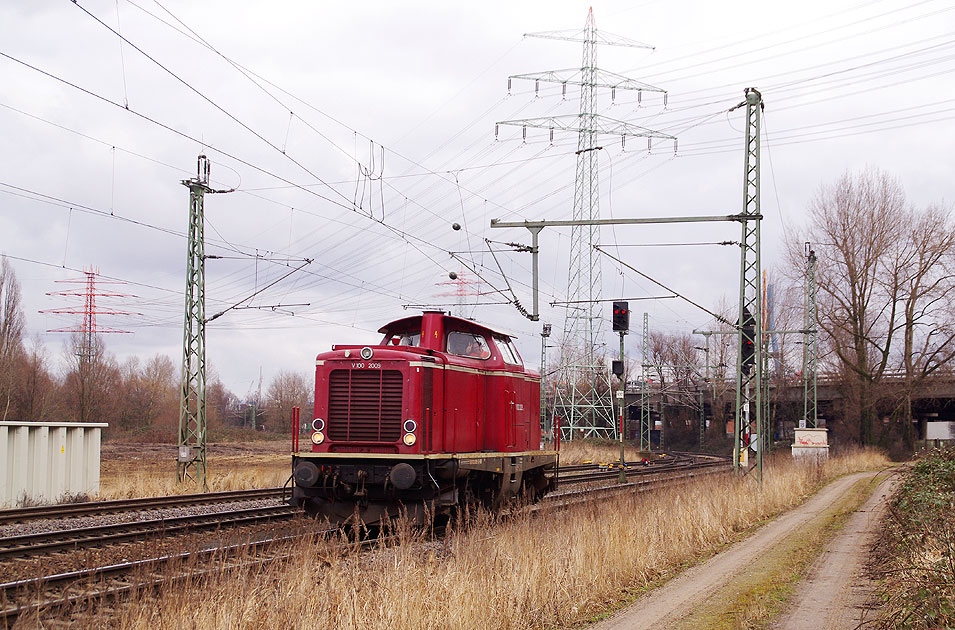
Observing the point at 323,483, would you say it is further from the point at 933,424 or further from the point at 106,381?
the point at 933,424

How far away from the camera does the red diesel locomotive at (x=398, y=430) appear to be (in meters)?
13.2

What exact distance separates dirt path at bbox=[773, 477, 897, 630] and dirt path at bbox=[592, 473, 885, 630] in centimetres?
20

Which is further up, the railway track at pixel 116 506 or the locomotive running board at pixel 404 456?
the locomotive running board at pixel 404 456

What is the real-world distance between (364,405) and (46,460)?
10372 millimetres

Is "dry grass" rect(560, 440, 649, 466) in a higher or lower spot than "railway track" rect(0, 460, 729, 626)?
lower

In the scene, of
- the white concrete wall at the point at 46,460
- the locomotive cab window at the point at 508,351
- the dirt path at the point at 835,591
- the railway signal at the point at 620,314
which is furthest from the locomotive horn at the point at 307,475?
the railway signal at the point at 620,314

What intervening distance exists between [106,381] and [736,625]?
7226 cm

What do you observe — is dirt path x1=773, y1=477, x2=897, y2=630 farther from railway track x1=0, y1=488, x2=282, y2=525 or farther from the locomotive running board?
railway track x1=0, y1=488, x2=282, y2=525

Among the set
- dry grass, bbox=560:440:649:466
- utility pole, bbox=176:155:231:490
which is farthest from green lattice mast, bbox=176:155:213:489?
dry grass, bbox=560:440:649:466

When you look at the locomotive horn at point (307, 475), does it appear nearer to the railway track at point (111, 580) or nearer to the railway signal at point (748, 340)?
the railway track at point (111, 580)

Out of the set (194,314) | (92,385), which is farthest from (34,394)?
(194,314)

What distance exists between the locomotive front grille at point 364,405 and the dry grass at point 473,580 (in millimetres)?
2065

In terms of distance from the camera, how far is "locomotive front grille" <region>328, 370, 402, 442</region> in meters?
13.5

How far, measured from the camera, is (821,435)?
4028 centimetres
